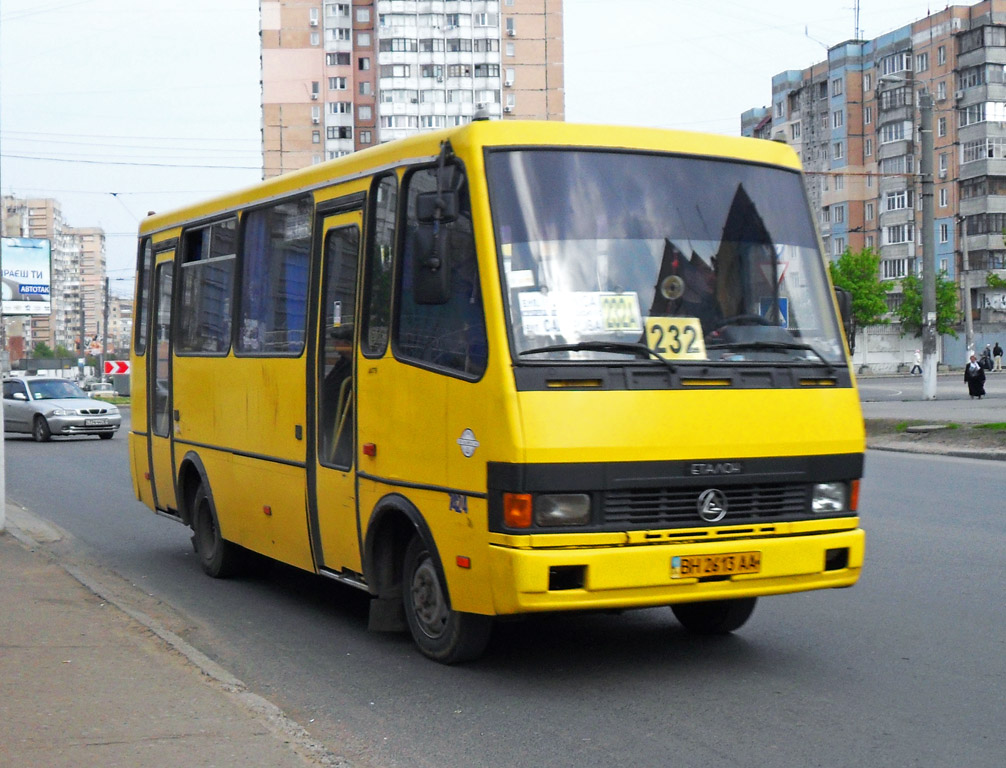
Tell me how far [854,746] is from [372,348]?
346 centimetres

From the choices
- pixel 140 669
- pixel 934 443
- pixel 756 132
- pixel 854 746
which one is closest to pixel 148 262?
pixel 140 669

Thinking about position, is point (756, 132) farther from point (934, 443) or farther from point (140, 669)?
point (140, 669)

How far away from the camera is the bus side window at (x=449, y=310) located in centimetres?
696

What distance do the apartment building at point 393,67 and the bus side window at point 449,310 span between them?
347 ft

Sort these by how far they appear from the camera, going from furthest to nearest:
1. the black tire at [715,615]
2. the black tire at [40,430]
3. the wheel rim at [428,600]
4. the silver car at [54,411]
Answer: the black tire at [40,430]
the silver car at [54,411]
the black tire at [715,615]
the wheel rim at [428,600]

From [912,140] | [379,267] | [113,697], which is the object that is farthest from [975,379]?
[912,140]

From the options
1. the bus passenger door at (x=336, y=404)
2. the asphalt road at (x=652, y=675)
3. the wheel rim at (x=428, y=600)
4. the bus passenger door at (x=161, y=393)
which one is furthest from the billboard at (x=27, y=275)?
the wheel rim at (x=428, y=600)

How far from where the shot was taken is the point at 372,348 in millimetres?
7953

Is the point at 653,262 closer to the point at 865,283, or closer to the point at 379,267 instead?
the point at 379,267

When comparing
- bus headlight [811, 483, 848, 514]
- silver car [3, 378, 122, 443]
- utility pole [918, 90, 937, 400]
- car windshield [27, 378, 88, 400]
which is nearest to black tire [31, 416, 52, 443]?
silver car [3, 378, 122, 443]

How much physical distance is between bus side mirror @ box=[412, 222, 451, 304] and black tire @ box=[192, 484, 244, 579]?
4.48 meters

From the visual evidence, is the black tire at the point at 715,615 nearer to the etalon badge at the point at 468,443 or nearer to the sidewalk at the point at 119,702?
the etalon badge at the point at 468,443

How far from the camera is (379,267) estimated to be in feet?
26.1

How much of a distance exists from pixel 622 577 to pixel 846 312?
7.46 feet
